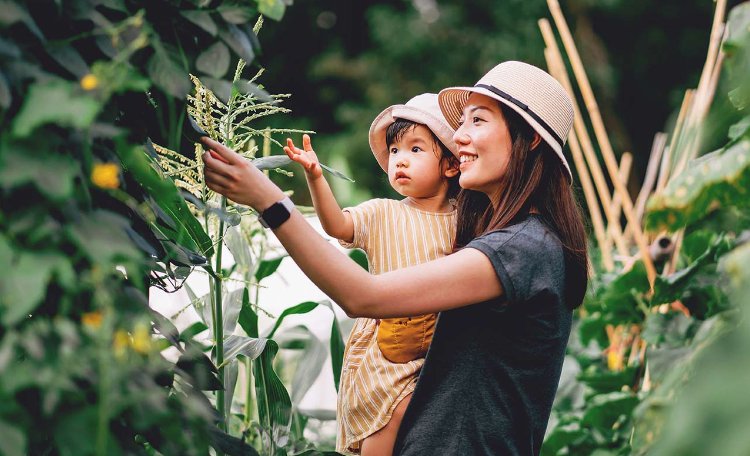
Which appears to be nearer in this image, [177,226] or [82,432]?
[82,432]

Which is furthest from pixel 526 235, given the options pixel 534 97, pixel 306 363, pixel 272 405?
pixel 306 363

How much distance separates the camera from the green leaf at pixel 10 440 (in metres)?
0.90

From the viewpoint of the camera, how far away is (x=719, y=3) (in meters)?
2.79

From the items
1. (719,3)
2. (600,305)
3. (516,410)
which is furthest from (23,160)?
(600,305)

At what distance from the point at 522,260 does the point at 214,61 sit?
653 mm

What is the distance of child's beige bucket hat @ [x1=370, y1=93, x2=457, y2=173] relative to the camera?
80.4 inches

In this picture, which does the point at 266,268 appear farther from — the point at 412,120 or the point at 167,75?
the point at 167,75

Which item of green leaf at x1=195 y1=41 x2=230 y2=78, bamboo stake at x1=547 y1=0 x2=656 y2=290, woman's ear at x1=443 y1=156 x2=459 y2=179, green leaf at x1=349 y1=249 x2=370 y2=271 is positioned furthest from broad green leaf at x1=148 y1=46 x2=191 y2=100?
bamboo stake at x1=547 y1=0 x2=656 y2=290

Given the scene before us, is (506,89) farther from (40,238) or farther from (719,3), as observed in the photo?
(719,3)

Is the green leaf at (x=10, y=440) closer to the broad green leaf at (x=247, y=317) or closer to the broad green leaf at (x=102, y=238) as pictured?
the broad green leaf at (x=102, y=238)

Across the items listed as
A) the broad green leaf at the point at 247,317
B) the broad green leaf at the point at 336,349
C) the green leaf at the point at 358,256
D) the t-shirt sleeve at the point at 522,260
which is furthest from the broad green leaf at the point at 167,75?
the green leaf at the point at 358,256

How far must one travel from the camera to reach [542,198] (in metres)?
1.77

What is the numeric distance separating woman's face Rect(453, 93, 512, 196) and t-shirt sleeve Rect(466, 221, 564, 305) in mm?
154

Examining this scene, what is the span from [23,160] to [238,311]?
129 cm
